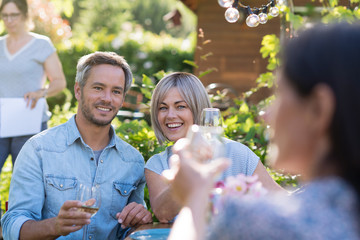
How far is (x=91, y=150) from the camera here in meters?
2.90

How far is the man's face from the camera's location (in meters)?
3.01

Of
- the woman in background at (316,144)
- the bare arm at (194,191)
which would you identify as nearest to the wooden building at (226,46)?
the bare arm at (194,191)

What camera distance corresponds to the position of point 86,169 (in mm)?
2857

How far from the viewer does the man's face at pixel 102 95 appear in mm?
3010

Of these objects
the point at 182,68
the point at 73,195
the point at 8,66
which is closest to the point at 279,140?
the point at 73,195

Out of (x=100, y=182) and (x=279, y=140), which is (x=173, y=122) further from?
(x=279, y=140)

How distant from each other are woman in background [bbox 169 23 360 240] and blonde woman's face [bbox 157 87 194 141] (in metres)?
1.97

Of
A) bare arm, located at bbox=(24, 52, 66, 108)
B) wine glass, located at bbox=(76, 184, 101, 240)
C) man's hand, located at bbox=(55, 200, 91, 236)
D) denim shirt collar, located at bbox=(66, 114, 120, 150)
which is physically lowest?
man's hand, located at bbox=(55, 200, 91, 236)

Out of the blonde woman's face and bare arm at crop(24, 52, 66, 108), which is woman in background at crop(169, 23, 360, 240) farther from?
bare arm at crop(24, 52, 66, 108)

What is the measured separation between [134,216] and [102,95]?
2.63 ft

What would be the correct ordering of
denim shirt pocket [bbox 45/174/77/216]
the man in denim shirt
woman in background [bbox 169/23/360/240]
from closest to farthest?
woman in background [bbox 169/23/360/240]
the man in denim shirt
denim shirt pocket [bbox 45/174/77/216]

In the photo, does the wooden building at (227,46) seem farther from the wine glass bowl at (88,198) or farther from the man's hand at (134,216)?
the wine glass bowl at (88,198)

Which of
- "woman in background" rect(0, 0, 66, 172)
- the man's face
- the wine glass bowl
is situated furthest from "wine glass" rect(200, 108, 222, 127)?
"woman in background" rect(0, 0, 66, 172)

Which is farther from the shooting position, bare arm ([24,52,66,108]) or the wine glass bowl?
bare arm ([24,52,66,108])
